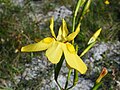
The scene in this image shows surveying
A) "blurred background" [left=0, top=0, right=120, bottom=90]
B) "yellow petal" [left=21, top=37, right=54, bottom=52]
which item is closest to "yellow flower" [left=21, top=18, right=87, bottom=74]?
"yellow petal" [left=21, top=37, right=54, bottom=52]

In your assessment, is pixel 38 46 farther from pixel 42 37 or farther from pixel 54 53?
pixel 42 37

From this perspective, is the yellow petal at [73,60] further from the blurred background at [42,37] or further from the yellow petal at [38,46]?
the blurred background at [42,37]

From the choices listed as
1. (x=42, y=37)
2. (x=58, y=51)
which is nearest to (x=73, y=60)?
(x=58, y=51)

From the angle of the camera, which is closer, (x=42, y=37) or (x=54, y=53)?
(x=54, y=53)

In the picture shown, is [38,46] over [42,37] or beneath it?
over

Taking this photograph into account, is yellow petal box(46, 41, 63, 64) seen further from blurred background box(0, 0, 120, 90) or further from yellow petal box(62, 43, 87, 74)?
blurred background box(0, 0, 120, 90)

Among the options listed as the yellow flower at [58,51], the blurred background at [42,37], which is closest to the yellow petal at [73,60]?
the yellow flower at [58,51]
